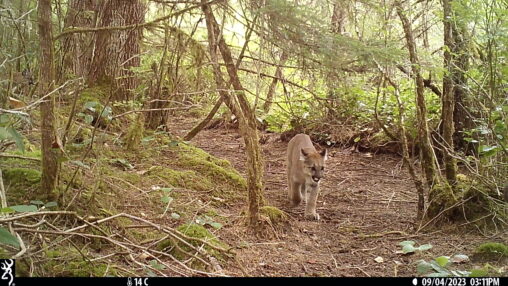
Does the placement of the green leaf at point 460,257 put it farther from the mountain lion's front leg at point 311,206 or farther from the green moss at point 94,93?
the green moss at point 94,93

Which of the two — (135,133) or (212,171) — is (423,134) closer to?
(212,171)

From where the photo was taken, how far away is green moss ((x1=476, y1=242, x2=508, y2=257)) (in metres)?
5.14

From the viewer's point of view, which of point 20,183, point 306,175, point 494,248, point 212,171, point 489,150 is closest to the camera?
point 20,183

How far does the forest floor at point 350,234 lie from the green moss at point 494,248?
11cm

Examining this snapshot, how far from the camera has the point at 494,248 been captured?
5195 millimetres

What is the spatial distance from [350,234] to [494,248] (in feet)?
5.95

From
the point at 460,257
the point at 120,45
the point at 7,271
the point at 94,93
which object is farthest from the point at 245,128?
the point at 120,45

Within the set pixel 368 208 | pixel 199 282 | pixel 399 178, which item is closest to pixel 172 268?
pixel 199 282

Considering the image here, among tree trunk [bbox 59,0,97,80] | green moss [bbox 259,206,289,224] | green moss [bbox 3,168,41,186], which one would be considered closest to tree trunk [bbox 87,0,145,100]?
tree trunk [bbox 59,0,97,80]

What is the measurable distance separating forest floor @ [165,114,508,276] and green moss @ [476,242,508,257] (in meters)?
0.11

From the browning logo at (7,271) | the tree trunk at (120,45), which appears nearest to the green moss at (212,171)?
the tree trunk at (120,45)

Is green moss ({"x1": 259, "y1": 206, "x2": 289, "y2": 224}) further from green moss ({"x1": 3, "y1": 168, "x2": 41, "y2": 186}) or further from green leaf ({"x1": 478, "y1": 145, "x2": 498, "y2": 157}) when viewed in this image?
green moss ({"x1": 3, "y1": 168, "x2": 41, "y2": 186})

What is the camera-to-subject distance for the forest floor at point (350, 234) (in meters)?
5.26

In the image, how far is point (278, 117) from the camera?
13.0 m
